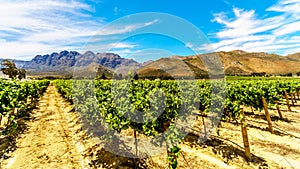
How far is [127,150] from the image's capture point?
31.2 feet

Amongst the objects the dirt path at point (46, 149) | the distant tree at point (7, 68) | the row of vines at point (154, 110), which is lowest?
the dirt path at point (46, 149)

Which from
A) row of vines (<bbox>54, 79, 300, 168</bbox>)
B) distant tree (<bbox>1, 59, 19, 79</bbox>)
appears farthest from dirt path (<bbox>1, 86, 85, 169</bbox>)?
distant tree (<bbox>1, 59, 19, 79</bbox>)

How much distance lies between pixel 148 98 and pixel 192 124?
762 cm

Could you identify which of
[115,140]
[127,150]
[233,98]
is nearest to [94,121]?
[115,140]

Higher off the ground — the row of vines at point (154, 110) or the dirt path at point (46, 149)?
the row of vines at point (154, 110)

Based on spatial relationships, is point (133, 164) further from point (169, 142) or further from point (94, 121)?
point (94, 121)

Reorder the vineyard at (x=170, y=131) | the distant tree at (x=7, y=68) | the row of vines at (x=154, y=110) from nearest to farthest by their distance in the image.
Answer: the row of vines at (x=154, y=110) < the vineyard at (x=170, y=131) < the distant tree at (x=7, y=68)

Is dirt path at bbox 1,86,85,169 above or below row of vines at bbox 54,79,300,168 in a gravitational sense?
below

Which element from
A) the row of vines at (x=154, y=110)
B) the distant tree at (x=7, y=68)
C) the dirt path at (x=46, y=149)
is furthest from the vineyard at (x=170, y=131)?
the distant tree at (x=7, y=68)

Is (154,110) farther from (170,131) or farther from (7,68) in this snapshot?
(7,68)

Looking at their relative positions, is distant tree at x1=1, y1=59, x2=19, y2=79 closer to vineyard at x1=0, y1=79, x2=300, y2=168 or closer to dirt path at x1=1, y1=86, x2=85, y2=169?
vineyard at x1=0, y1=79, x2=300, y2=168

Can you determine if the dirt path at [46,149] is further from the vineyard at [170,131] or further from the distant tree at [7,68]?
the distant tree at [7,68]

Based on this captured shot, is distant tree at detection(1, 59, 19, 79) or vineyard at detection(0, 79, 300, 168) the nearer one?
vineyard at detection(0, 79, 300, 168)

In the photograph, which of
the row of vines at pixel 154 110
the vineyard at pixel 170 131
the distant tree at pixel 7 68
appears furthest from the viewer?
the distant tree at pixel 7 68
